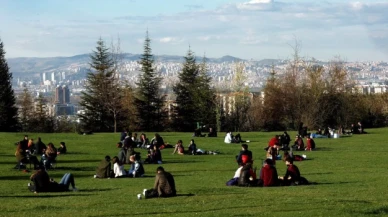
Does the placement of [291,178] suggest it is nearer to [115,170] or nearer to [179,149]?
[115,170]

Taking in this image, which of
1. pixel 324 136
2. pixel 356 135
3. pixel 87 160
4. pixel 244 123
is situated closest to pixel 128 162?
pixel 87 160

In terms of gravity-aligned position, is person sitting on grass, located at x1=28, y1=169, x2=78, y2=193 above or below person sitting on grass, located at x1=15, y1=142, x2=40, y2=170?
below

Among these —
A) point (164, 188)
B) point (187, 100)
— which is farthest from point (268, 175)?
point (187, 100)

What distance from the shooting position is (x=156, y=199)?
2036 cm

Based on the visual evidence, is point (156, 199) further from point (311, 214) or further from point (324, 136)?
point (324, 136)

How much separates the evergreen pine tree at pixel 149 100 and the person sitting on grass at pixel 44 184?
59.9m

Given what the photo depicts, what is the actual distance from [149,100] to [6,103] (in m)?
17.3

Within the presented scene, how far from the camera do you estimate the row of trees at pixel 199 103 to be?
81.4 metres

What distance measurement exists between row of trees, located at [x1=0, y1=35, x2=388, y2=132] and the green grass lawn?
39745 millimetres

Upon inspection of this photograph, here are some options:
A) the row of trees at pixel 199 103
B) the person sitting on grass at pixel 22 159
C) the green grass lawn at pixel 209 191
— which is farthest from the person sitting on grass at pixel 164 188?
the row of trees at pixel 199 103

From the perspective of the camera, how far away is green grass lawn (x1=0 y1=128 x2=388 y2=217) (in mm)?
17172

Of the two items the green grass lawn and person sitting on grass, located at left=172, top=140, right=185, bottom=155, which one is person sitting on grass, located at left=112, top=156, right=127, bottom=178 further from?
person sitting on grass, located at left=172, top=140, right=185, bottom=155

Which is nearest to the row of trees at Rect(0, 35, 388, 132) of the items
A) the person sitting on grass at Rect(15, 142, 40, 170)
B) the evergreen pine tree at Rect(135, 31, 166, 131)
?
the evergreen pine tree at Rect(135, 31, 166, 131)

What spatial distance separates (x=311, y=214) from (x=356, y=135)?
44.1 meters
